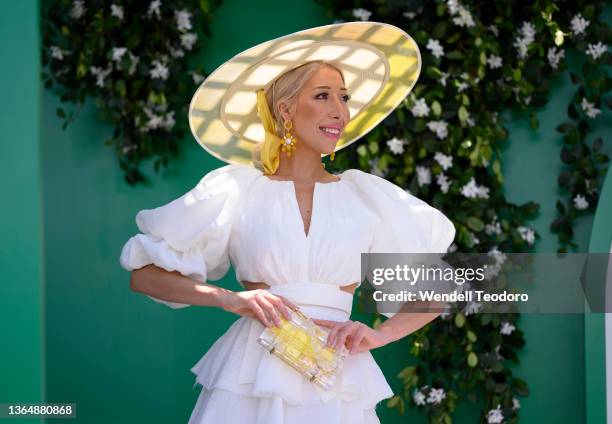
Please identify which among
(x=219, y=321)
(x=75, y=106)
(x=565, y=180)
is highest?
(x=75, y=106)

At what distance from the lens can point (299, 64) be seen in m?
3.49

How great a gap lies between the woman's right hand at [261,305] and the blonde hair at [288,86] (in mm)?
591

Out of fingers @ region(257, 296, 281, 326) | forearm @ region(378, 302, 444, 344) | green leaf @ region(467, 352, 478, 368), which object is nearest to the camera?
fingers @ region(257, 296, 281, 326)

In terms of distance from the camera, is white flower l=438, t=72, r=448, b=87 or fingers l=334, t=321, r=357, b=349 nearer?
fingers l=334, t=321, r=357, b=349

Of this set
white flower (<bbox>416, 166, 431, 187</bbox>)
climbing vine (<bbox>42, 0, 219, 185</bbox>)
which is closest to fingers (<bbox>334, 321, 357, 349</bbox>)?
white flower (<bbox>416, 166, 431, 187</bbox>)

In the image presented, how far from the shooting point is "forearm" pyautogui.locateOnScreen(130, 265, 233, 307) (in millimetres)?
3203

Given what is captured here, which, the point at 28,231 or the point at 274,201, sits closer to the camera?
the point at 274,201

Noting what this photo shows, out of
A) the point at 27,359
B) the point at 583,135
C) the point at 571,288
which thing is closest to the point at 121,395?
the point at 27,359

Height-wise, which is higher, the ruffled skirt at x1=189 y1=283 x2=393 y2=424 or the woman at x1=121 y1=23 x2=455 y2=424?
the woman at x1=121 y1=23 x2=455 y2=424

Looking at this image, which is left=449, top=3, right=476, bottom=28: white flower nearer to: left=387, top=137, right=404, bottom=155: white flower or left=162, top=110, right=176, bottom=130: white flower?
left=387, top=137, right=404, bottom=155: white flower

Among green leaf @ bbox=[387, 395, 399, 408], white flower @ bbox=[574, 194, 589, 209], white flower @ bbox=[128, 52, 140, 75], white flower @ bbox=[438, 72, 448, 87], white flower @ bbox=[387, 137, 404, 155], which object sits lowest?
green leaf @ bbox=[387, 395, 399, 408]

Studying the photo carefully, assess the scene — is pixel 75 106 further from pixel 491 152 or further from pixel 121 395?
pixel 491 152

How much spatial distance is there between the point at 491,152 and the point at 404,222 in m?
1.28

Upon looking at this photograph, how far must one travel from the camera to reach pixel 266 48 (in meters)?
3.41
